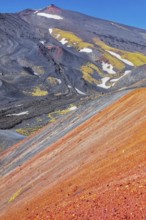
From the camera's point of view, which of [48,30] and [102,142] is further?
[48,30]

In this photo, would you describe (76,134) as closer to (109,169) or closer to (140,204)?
(109,169)

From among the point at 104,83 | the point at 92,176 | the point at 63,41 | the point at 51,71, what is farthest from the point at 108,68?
the point at 92,176

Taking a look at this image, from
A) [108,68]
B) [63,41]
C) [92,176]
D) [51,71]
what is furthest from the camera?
[63,41]

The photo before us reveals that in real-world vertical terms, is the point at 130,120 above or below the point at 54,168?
above

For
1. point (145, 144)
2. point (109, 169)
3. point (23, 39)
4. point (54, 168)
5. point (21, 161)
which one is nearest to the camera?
point (109, 169)

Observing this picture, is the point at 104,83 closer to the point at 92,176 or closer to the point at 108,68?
the point at 108,68

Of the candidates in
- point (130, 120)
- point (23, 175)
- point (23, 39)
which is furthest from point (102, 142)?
point (23, 39)

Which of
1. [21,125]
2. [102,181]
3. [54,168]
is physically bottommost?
[21,125]
